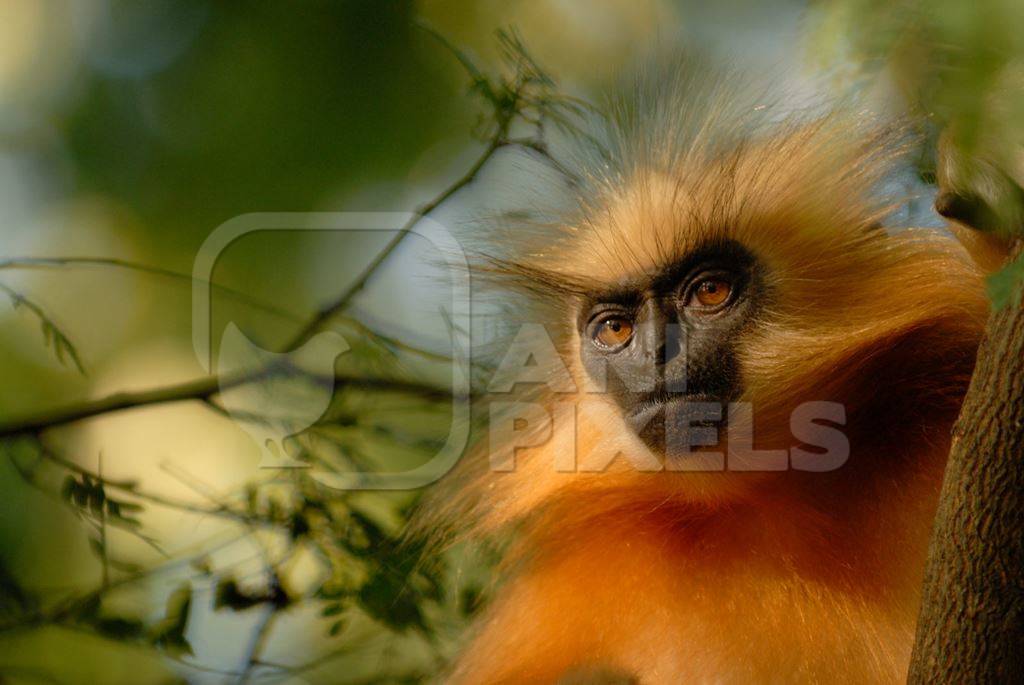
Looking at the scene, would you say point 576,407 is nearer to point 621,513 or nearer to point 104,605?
point 621,513

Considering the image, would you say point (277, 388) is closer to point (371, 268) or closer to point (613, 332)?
point (371, 268)

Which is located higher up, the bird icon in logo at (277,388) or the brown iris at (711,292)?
the brown iris at (711,292)

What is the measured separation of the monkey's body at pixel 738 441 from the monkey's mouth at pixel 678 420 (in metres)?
0.01

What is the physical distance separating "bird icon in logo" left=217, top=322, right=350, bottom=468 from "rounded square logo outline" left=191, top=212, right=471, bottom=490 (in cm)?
11

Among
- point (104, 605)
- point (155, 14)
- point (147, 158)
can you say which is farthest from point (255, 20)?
point (104, 605)

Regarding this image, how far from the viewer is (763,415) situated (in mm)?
2527

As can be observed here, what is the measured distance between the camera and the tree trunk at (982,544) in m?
1.38

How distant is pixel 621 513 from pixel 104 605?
1.47m

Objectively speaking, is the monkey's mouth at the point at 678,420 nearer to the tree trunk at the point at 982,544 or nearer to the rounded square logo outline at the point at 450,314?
the rounded square logo outline at the point at 450,314

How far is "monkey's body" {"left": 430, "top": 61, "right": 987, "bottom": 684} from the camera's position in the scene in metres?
2.46

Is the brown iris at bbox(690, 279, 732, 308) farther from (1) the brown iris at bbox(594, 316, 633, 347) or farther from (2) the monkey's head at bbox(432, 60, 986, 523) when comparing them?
(1) the brown iris at bbox(594, 316, 633, 347)

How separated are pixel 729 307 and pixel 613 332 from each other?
34 centimetres

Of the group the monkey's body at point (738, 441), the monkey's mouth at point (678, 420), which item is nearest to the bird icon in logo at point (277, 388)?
the monkey's body at point (738, 441)

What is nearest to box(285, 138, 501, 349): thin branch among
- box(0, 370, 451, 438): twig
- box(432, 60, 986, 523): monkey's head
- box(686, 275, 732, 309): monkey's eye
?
box(0, 370, 451, 438): twig
